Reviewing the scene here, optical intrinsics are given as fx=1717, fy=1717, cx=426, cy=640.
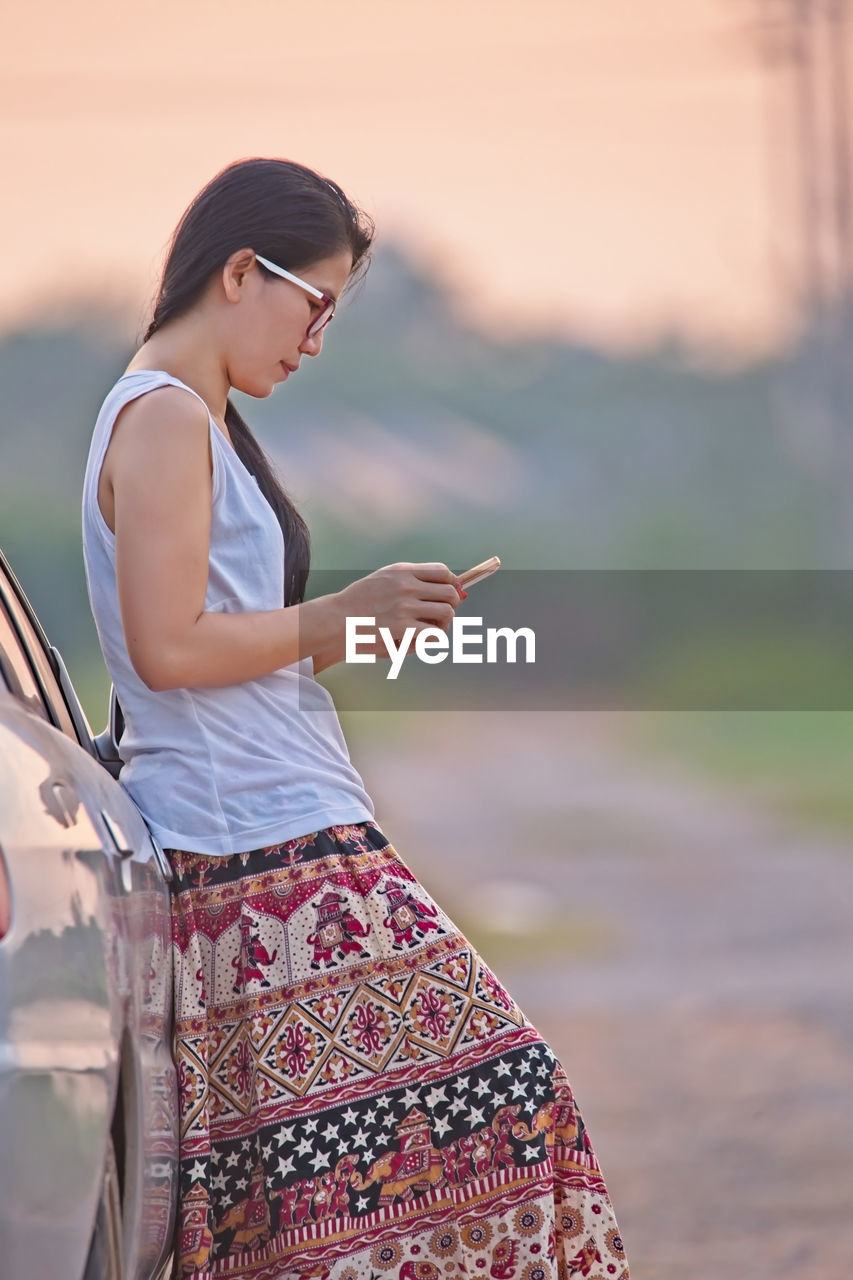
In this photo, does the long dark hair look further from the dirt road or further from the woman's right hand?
the dirt road

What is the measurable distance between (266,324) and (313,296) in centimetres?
7

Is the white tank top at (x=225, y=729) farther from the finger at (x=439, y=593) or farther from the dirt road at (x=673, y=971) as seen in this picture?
the dirt road at (x=673, y=971)

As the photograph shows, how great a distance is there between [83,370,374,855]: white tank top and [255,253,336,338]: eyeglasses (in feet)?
0.63

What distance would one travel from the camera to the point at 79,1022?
1507 mm

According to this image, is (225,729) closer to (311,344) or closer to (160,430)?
(160,430)

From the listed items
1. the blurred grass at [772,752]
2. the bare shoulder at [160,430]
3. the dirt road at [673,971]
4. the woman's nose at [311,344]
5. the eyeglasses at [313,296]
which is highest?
the eyeglasses at [313,296]

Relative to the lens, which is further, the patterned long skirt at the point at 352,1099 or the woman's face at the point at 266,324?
the woman's face at the point at 266,324

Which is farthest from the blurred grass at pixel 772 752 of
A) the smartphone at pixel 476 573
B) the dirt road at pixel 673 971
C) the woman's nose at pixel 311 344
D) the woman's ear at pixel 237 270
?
the woman's ear at pixel 237 270

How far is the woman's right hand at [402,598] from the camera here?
6.18 feet

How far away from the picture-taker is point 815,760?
1239cm

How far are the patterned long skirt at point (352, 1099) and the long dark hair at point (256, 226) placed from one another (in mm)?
448

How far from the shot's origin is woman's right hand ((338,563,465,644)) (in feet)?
6.18

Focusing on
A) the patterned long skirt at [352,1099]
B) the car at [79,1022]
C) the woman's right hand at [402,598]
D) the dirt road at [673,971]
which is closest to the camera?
the car at [79,1022]

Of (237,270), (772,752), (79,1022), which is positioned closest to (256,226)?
(237,270)
